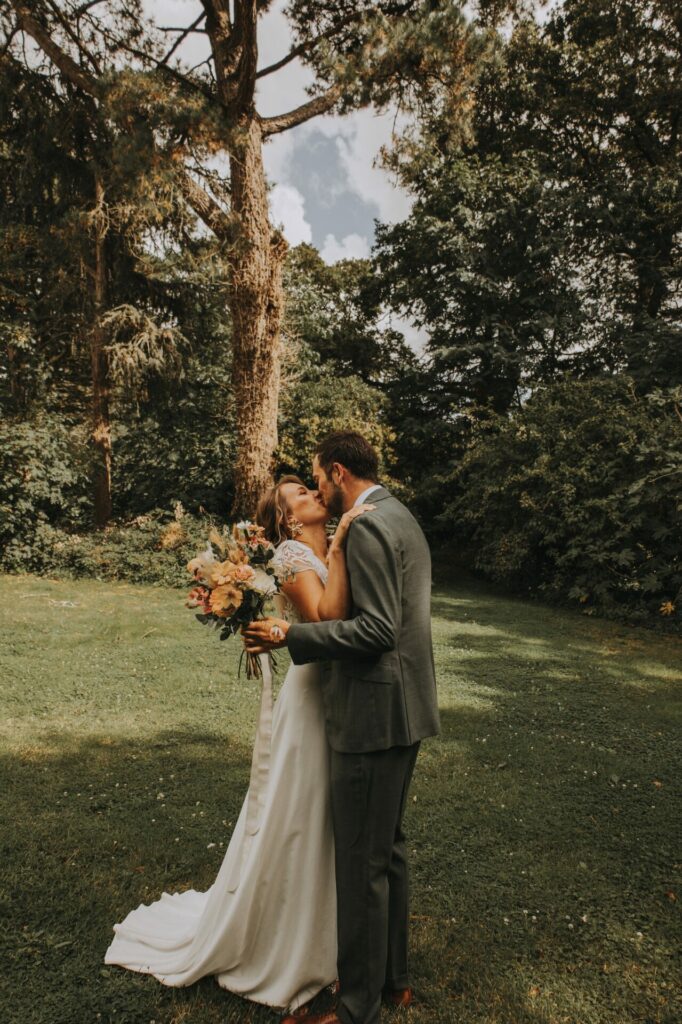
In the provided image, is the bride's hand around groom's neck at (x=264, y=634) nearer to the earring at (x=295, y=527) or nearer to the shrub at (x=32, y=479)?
the earring at (x=295, y=527)

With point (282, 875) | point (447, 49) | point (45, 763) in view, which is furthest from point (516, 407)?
point (282, 875)

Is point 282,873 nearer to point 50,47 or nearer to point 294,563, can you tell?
point 294,563

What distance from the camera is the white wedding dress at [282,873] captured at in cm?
263

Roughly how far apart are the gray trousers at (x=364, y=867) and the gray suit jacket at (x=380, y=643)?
0.11 metres

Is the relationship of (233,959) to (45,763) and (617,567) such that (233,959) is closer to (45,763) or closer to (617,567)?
(45,763)

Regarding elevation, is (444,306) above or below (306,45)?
below

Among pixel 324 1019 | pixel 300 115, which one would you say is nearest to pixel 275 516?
pixel 324 1019

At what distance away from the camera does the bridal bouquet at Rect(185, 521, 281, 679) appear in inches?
101

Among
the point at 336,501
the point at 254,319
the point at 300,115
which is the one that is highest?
the point at 300,115

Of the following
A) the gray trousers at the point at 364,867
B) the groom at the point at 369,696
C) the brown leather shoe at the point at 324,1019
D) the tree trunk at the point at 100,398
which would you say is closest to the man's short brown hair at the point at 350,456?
the groom at the point at 369,696

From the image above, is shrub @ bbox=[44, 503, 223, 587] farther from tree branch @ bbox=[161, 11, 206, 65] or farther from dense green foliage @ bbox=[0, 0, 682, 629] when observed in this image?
tree branch @ bbox=[161, 11, 206, 65]

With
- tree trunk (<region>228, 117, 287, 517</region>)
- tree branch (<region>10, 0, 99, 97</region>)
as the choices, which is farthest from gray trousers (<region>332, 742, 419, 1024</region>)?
tree branch (<region>10, 0, 99, 97</region>)

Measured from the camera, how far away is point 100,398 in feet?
50.4

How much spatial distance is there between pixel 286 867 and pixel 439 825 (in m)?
1.86
